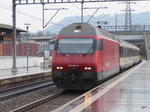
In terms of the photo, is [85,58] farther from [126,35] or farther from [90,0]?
[126,35]

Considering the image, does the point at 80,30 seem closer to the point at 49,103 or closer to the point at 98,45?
the point at 98,45

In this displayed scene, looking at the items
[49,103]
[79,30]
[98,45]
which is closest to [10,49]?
[79,30]

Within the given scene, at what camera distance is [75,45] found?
1720 centimetres

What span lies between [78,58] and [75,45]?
79 cm

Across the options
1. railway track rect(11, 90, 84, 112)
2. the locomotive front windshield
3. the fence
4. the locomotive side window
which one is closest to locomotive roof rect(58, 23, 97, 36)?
the locomotive front windshield

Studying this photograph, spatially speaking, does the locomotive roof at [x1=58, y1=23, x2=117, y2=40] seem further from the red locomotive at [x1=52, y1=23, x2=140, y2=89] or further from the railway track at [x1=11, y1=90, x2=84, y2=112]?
the railway track at [x1=11, y1=90, x2=84, y2=112]

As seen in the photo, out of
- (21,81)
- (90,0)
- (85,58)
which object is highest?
(90,0)

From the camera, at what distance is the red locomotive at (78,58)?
53.9 feet

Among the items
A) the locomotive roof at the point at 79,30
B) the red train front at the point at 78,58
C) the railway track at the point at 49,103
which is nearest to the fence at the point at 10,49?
the locomotive roof at the point at 79,30

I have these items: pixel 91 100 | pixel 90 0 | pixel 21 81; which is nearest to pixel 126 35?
pixel 90 0

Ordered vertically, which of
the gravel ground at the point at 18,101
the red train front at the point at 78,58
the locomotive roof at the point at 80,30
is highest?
the locomotive roof at the point at 80,30

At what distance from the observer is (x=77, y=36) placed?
17422mm

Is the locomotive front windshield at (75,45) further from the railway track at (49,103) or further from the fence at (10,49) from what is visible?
the fence at (10,49)

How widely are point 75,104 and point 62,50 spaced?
6.84 m
